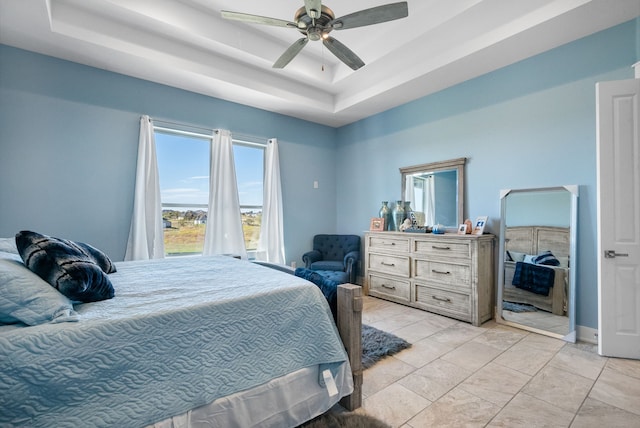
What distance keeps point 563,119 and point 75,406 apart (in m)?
4.10

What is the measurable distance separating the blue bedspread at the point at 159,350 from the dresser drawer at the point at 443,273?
211 cm

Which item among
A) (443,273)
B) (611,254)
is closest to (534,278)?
(611,254)

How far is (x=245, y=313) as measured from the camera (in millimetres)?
1339

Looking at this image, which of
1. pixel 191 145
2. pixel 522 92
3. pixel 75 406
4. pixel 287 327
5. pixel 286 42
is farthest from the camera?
pixel 191 145

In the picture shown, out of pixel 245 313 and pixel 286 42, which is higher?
pixel 286 42

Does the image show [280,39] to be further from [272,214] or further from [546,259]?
[546,259]

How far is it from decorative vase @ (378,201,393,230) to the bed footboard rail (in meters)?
2.75

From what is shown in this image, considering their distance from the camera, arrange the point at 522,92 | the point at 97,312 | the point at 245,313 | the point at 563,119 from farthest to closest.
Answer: the point at 522,92 → the point at 563,119 → the point at 245,313 → the point at 97,312

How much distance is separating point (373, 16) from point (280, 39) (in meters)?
1.77

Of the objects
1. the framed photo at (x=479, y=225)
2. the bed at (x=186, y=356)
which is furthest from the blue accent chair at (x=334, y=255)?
the bed at (x=186, y=356)

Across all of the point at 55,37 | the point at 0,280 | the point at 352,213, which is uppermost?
the point at 55,37

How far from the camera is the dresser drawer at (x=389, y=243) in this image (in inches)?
146

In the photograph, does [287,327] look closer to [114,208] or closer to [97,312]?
[97,312]

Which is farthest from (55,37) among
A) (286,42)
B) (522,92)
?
(522,92)
